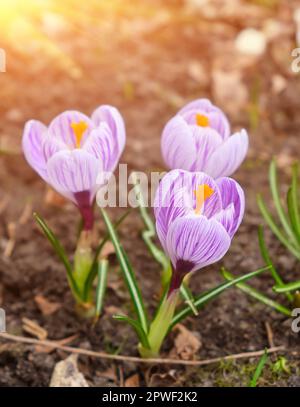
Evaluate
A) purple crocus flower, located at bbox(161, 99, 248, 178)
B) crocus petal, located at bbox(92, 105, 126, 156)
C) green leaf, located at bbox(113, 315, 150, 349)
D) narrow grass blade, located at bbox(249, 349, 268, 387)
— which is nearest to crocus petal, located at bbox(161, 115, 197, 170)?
purple crocus flower, located at bbox(161, 99, 248, 178)

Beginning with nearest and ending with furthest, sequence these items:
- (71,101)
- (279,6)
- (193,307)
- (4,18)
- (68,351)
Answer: (193,307)
(68,351)
(71,101)
(4,18)
(279,6)

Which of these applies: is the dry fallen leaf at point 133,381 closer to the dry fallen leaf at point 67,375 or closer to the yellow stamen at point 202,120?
the dry fallen leaf at point 67,375

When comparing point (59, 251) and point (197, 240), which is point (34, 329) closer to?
point (59, 251)

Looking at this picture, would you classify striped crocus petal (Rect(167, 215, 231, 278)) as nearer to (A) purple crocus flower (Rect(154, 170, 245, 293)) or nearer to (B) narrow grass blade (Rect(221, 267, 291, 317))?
(A) purple crocus flower (Rect(154, 170, 245, 293))
